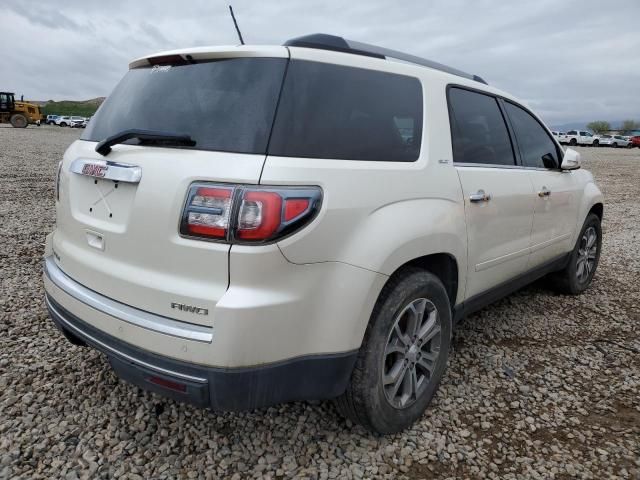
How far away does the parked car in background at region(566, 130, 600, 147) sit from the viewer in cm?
4353

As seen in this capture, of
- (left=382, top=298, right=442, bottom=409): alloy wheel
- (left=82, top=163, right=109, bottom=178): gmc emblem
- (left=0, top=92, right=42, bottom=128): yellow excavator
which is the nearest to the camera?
(left=82, top=163, right=109, bottom=178): gmc emblem

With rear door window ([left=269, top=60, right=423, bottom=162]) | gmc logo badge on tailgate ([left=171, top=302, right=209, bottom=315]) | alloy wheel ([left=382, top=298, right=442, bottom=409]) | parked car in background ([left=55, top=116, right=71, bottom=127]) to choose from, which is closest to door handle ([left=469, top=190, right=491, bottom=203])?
rear door window ([left=269, top=60, right=423, bottom=162])

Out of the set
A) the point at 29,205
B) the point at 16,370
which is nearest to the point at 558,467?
the point at 16,370

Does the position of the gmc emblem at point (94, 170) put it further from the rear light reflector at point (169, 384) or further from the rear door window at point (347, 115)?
the rear light reflector at point (169, 384)

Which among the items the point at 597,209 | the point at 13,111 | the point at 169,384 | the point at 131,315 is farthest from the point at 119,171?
the point at 13,111

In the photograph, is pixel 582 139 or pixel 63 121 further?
pixel 63 121

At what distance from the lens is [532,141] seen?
11.9ft

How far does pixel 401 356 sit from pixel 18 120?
41.7m

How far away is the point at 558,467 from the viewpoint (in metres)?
2.23

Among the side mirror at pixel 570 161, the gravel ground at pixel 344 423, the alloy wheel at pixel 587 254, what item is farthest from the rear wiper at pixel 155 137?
the alloy wheel at pixel 587 254

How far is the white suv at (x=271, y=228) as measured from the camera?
1.74 metres

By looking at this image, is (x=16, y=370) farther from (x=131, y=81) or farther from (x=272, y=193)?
(x=272, y=193)

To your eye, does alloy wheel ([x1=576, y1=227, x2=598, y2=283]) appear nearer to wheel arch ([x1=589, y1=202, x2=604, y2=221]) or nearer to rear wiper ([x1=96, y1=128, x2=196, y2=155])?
wheel arch ([x1=589, y1=202, x2=604, y2=221])

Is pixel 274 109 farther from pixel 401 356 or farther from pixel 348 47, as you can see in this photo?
pixel 401 356
